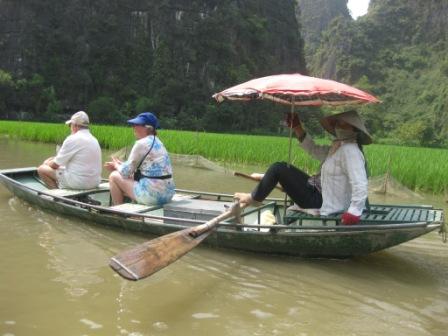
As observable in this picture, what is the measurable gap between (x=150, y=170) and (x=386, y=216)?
2.45 metres

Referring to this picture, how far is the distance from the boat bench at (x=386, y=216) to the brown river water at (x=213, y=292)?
0.39 metres

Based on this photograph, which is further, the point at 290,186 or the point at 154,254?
the point at 290,186

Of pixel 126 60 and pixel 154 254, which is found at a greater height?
pixel 126 60

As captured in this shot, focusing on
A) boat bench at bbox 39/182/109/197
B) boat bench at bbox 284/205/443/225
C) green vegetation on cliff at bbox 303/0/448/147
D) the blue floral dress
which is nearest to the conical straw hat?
boat bench at bbox 284/205/443/225

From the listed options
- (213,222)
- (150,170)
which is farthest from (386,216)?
(150,170)

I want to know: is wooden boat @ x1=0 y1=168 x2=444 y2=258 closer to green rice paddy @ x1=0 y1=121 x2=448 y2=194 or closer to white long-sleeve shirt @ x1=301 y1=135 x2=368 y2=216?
white long-sleeve shirt @ x1=301 y1=135 x2=368 y2=216

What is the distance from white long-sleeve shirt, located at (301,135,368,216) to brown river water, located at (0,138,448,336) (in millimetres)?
546

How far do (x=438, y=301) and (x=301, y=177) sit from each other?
5.31 ft

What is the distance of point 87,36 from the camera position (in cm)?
3941

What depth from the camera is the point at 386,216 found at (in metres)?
4.65

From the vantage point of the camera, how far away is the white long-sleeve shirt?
166 inches

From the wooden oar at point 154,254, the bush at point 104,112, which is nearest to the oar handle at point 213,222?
the wooden oar at point 154,254

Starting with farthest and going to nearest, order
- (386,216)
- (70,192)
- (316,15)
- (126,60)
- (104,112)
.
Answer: (316,15) < (126,60) < (104,112) < (70,192) < (386,216)

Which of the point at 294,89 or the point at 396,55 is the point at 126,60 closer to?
the point at 294,89
